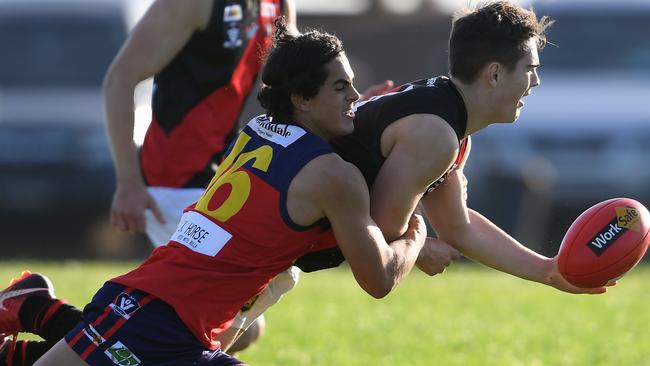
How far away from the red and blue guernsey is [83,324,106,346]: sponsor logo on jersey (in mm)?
177

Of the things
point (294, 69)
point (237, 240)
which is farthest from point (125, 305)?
point (294, 69)

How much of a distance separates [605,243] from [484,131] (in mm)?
11494

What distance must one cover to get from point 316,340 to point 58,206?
8.48 metres

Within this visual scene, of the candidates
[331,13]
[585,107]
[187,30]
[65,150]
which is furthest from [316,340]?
[331,13]

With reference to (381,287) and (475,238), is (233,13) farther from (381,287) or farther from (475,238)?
(381,287)

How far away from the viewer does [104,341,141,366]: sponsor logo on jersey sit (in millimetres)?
3903

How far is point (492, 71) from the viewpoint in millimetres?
4176

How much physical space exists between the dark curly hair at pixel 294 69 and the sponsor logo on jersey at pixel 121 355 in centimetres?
87

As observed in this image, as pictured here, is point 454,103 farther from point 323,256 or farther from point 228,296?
point 228,296

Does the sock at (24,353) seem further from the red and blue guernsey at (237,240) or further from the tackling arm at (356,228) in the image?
the tackling arm at (356,228)

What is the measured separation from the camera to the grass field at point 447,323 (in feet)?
22.5

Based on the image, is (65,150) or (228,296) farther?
(65,150)

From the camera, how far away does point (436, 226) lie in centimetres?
470

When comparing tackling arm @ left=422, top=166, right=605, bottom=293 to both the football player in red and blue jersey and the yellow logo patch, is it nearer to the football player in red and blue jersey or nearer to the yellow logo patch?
the yellow logo patch
